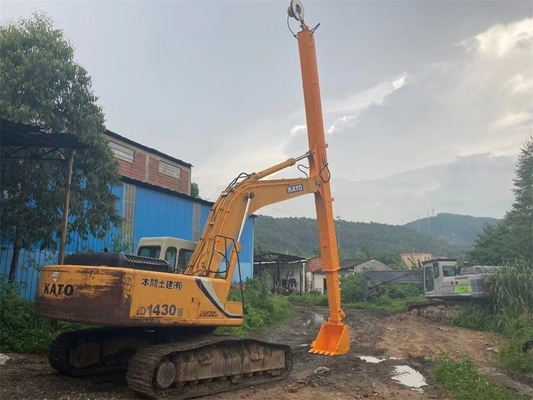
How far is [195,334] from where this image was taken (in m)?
8.59

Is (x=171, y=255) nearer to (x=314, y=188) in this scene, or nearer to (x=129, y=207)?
(x=314, y=188)

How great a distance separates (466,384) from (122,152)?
18.7 meters

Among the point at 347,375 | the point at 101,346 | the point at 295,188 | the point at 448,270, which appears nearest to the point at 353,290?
the point at 448,270

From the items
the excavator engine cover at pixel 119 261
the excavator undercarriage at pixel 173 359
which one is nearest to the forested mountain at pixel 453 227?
the excavator undercarriage at pixel 173 359

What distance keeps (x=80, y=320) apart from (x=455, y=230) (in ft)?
638

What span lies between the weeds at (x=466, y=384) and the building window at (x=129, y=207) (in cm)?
1218

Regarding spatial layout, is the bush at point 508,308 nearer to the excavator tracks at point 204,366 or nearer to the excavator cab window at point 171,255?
the excavator tracks at point 204,366

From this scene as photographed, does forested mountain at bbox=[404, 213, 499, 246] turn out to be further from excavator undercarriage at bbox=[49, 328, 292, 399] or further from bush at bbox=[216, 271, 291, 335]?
excavator undercarriage at bbox=[49, 328, 292, 399]

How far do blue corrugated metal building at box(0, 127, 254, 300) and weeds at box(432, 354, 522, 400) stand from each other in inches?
366

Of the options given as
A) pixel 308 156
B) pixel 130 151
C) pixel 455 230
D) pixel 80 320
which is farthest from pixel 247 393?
pixel 455 230

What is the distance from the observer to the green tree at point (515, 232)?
2501cm

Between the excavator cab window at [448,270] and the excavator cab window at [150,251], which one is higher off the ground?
the excavator cab window at [448,270]

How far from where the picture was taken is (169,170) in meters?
26.4

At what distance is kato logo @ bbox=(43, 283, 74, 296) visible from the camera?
7055 millimetres
